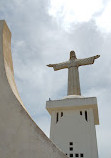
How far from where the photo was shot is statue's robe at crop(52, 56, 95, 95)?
49.2ft

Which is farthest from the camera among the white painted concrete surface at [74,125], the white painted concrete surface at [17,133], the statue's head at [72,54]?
the statue's head at [72,54]

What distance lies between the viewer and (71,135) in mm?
12195

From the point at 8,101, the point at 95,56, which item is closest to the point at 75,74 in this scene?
the point at 95,56

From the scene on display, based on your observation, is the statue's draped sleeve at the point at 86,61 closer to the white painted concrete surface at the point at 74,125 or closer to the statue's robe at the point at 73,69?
the statue's robe at the point at 73,69

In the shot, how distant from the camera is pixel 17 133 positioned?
3.78 metres

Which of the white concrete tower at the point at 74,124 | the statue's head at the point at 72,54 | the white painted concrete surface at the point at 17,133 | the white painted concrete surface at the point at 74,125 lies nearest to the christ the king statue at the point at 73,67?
the statue's head at the point at 72,54

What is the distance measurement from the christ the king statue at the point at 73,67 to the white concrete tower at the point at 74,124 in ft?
0.53

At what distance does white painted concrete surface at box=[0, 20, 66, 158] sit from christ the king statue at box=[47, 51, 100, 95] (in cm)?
1098

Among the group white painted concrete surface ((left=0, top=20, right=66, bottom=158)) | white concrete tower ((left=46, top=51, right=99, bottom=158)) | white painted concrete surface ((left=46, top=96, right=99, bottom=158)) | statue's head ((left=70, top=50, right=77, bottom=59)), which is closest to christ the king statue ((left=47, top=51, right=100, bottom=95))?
statue's head ((left=70, top=50, right=77, bottom=59))

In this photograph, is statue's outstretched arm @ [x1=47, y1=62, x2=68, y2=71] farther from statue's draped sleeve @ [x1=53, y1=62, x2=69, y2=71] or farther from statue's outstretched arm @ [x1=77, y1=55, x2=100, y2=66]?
statue's outstretched arm @ [x1=77, y1=55, x2=100, y2=66]

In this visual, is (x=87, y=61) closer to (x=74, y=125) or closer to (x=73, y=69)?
(x=73, y=69)

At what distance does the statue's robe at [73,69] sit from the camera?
1500 centimetres

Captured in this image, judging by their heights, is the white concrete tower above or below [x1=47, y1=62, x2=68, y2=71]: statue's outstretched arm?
below

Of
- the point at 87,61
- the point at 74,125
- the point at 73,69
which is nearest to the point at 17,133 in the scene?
the point at 74,125
